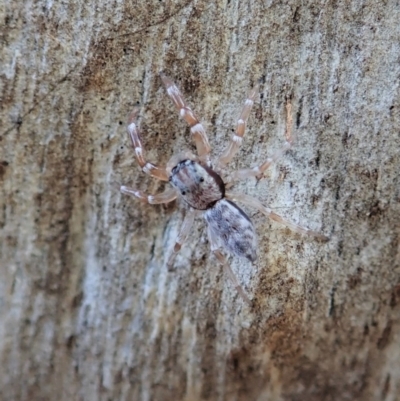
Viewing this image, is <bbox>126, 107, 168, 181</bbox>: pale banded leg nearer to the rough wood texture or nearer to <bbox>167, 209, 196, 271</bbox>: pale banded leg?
the rough wood texture

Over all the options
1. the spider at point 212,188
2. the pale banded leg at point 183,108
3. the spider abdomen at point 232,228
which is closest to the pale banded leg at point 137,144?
the spider at point 212,188

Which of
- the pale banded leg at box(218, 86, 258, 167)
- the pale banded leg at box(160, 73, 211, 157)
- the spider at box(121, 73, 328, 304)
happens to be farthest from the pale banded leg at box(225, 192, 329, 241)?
the pale banded leg at box(160, 73, 211, 157)

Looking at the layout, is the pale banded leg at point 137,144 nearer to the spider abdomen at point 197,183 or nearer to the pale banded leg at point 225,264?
the spider abdomen at point 197,183

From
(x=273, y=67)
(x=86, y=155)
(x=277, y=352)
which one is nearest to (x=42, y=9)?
(x=86, y=155)

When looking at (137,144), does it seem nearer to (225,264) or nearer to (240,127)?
(240,127)

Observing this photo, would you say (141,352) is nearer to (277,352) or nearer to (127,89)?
(277,352)

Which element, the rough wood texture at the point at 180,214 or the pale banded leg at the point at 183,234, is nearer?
the rough wood texture at the point at 180,214

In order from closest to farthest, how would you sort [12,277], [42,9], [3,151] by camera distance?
[42,9], [3,151], [12,277]
